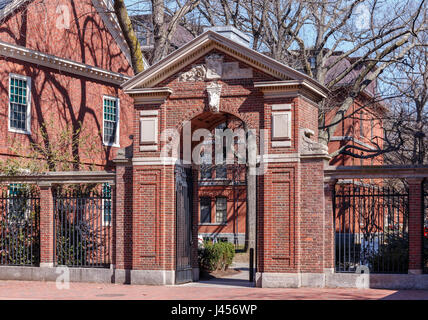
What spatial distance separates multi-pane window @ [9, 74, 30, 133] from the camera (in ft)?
83.9

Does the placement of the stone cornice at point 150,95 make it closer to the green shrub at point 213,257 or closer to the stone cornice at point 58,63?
the green shrub at point 213,257

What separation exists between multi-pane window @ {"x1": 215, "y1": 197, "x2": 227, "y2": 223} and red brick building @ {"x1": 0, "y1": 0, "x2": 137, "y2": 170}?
1460cm

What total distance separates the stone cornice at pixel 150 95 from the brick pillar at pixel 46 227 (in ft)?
12.4

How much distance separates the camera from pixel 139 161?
62.8 ft

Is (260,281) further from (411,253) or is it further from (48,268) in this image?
(48,268)

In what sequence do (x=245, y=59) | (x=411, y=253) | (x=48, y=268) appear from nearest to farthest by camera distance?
(x=411, y=253) < (x=245, y=59) < (x=48, y=268)

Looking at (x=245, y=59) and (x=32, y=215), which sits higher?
(x=245, y=59)

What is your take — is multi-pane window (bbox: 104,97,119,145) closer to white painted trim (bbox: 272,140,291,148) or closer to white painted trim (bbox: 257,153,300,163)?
white painted trim (bbox: 257,153,300,163)

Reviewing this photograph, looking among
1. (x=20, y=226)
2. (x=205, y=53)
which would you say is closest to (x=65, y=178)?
(x=20, y=226)

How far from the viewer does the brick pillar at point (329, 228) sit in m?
17.7

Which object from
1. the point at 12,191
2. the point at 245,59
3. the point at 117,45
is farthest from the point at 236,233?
the point at 245,59

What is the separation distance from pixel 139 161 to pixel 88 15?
12595mm

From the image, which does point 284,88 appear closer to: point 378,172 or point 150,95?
point 378,172

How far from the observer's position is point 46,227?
20.2 metres
